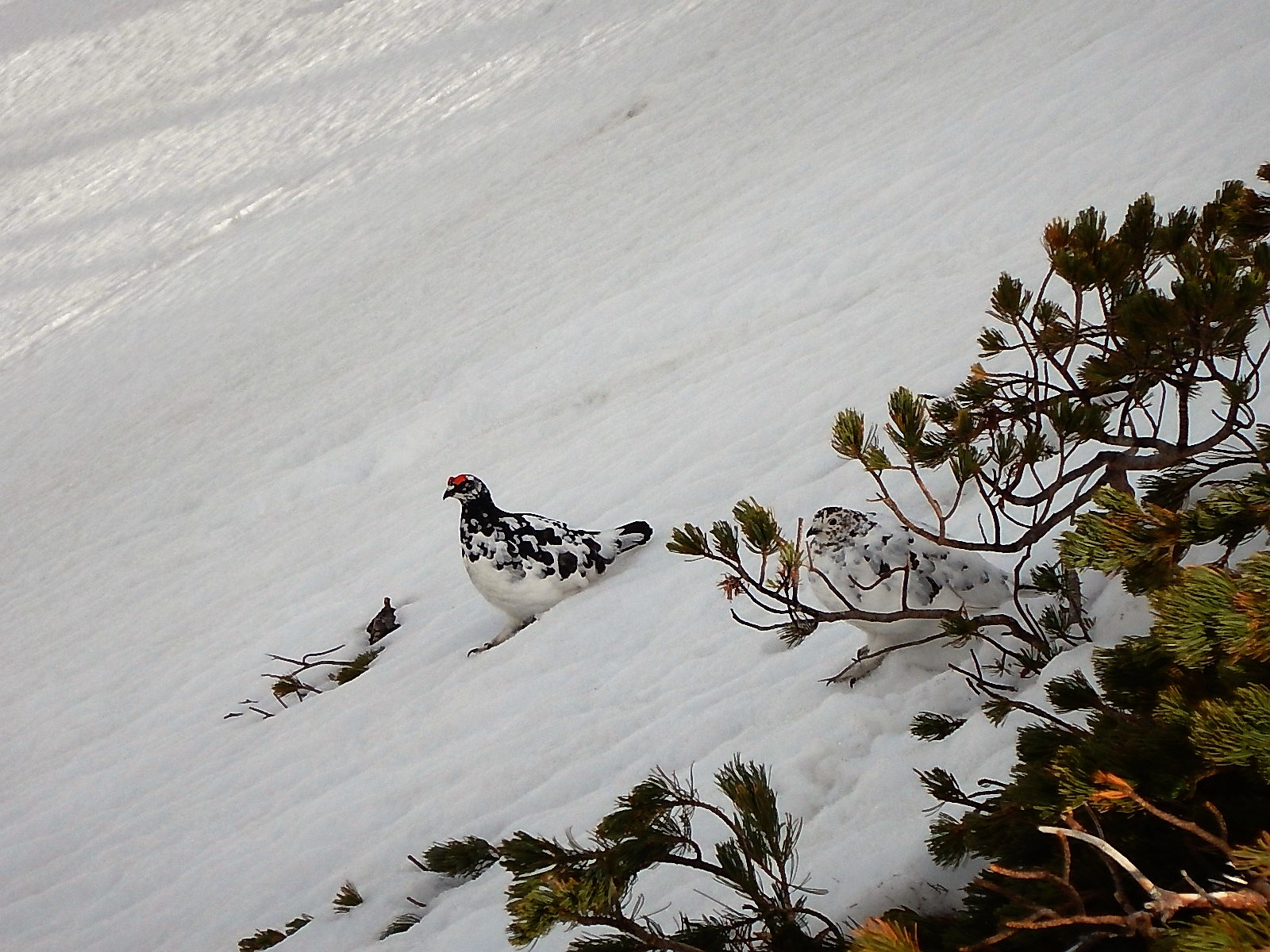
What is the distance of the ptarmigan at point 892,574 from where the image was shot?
2.39 metres

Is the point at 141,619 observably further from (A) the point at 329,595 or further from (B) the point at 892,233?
(B) the point at 892,233

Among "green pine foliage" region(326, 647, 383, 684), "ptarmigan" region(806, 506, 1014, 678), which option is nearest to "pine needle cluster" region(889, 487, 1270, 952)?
"ptarmigan" region(806, 506, 1014, 678)

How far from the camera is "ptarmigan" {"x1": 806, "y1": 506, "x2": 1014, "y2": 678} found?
2.39 metres

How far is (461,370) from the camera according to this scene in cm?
945

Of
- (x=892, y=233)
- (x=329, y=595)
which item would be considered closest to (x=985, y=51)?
(x=892, y=233)

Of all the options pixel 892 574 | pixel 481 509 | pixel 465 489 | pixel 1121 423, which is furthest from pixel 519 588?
pixel 1121 423

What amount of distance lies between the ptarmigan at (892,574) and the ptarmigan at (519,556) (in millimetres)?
1838

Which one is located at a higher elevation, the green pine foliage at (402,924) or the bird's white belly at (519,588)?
the bird's white belly at (519,588)

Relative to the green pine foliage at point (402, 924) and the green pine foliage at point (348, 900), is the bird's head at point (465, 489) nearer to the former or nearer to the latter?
the green pine foliage at point (348, 900)

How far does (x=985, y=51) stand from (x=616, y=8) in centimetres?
749

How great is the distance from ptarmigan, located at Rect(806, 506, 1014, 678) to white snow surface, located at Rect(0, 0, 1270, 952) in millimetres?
181

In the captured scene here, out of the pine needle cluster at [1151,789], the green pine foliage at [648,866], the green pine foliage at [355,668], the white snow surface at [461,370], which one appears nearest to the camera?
the pine needle cluster at [1151,789]

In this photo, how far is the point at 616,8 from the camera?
1623cm

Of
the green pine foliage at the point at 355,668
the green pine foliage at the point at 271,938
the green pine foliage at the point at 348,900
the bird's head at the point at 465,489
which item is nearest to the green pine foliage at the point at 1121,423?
the green pine foliage at the point at 348,900
